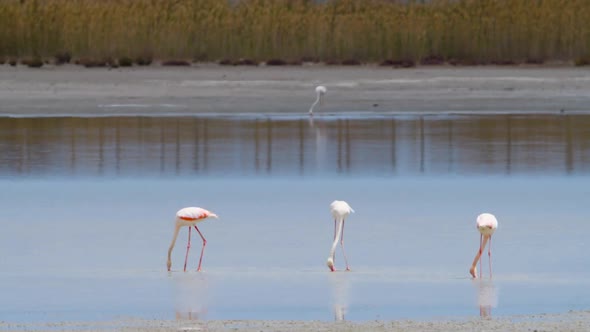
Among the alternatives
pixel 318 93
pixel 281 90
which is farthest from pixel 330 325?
pixel 281 90

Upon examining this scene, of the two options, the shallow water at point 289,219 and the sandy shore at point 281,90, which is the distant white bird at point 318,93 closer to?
the sandy shore at point 281,90

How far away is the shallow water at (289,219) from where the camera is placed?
7887mm

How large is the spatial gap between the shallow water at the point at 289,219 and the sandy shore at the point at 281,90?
365 centimetres

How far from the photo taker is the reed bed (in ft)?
111

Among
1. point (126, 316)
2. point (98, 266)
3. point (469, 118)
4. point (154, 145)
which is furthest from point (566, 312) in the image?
point (469, 118)

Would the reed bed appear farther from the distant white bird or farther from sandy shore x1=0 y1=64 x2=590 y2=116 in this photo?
the distant white bird

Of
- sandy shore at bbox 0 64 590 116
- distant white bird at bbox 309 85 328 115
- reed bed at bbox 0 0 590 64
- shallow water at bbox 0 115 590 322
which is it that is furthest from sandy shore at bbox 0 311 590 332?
reed bed at bbox 0 0 590 64

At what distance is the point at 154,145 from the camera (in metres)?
18.2

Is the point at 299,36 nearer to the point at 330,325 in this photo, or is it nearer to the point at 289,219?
the point at 289,219

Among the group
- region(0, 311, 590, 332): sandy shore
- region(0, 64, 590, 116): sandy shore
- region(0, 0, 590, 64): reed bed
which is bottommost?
region(0, 311, 590, 332): sandy shore

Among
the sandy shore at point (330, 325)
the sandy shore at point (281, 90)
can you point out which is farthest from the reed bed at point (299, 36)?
the sandy shore at point (330, 325)

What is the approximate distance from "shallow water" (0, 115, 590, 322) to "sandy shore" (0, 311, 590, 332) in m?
0.20

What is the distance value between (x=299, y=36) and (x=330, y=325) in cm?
2768

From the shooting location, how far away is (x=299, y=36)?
3447 centimetres
